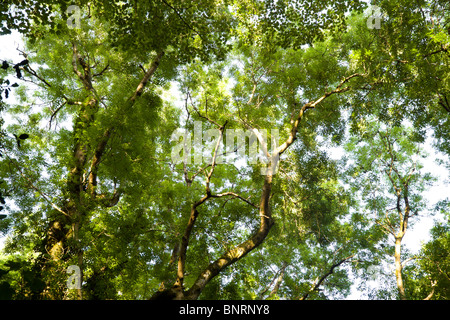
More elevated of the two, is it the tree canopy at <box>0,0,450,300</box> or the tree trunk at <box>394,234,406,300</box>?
the tree canopy at <box>0,0,450,300</box>

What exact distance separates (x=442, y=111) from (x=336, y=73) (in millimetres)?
4016

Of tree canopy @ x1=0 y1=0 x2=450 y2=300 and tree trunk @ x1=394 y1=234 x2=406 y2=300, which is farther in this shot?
tree trunk @ x1=394 y1=234 x2=406 y2=300

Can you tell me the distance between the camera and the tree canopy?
6520 millimetres

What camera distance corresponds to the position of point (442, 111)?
31.4ft

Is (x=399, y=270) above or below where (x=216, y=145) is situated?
below

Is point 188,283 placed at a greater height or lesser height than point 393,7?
lesser

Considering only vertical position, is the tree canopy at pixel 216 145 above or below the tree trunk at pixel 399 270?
above

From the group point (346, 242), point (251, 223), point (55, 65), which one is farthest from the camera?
point (346, 242)

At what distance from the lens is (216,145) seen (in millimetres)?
7039

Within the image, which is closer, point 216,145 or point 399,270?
point 216,145

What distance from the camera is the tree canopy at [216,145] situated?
652 centimetres

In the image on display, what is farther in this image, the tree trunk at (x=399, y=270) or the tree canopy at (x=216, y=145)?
the tree trunk at (x=399, y=270)

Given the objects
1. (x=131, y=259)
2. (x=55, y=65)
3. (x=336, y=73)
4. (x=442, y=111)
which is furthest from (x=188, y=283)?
(x=442, y=111)
